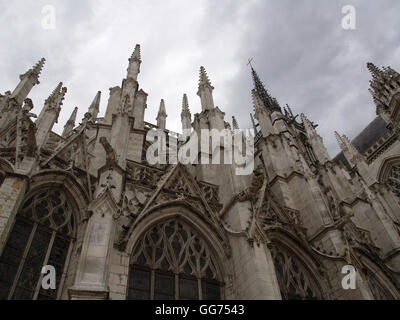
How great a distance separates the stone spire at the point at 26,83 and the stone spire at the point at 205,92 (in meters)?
6.46

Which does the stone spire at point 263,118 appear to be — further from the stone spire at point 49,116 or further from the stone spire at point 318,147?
the stone spire at point 49,116

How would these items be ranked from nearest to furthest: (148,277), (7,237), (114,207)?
(7,237), (114,207), (148,277)

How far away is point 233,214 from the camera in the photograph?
833 cm

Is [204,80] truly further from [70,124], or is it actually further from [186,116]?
[70,124]

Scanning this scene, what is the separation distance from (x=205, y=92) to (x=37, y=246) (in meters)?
9.38

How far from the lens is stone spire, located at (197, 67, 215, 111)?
13196 millimetres

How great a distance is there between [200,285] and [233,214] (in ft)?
6.35

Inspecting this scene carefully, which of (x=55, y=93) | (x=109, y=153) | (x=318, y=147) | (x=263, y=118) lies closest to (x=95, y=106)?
(x=55, y=93)

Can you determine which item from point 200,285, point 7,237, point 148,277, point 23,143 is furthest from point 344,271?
point 23,143

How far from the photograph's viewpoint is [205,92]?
13.8 metres
